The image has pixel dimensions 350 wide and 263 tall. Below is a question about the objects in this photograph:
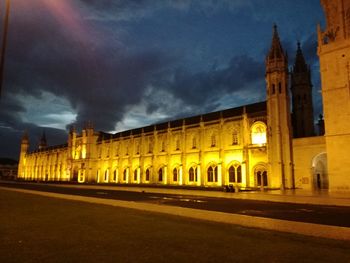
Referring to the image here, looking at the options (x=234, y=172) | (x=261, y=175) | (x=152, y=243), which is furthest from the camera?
(x=234, y=172)

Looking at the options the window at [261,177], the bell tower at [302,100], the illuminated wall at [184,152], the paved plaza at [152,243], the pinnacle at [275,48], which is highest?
the pinnacle at [275,48]

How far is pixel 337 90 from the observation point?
32.6 metres

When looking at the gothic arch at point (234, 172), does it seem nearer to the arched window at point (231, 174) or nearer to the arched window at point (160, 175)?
the arched window at point (231, 174)

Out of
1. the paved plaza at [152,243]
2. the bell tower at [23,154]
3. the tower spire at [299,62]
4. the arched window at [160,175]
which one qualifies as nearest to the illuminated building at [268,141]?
the arched window at [160,175]

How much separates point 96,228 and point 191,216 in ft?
18.6

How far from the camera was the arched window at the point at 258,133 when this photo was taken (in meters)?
46.3

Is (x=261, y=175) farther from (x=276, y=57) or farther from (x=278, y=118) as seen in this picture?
(x=276, y=57)

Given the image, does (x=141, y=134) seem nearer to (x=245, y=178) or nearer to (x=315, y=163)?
(x=245, y=178)

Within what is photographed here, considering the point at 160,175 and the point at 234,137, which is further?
the point at 160,175

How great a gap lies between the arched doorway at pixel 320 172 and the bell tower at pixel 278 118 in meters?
3.11

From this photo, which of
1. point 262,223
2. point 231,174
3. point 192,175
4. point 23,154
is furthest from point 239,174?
point 23,154

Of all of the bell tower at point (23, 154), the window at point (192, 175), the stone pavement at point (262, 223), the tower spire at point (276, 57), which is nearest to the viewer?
the stone pavement at point (262, 223)

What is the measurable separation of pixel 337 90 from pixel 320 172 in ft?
44.0

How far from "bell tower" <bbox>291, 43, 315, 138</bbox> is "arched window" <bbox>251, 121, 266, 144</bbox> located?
8185 mm
